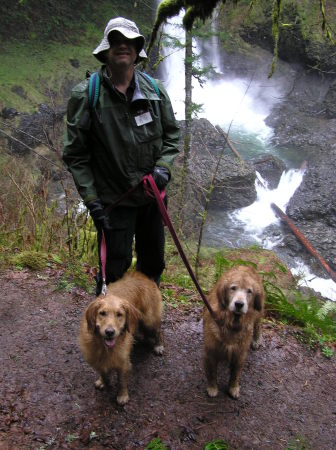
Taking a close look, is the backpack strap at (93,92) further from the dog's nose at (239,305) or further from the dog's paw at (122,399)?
the dog's paw at (122,399)

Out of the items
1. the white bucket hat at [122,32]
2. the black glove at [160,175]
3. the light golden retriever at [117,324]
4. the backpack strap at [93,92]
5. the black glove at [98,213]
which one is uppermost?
the white bucket hat at [122,32]

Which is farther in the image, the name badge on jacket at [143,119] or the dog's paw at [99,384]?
the dog's paw at [99,384]

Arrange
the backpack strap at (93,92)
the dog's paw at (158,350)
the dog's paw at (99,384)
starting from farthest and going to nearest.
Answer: the dog's paw at (158,350) < the dog's paw at (99,384) < the backpack strap at (93,92)

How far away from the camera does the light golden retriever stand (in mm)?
2975

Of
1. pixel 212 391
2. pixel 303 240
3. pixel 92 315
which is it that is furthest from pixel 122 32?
pixel 303 240

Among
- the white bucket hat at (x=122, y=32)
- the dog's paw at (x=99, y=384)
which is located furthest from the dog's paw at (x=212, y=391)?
the white bucket hat at (x=122, y=32)

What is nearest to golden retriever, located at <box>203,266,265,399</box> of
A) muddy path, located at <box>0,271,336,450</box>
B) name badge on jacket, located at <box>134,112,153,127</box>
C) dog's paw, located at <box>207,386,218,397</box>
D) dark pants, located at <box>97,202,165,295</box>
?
dog's paw, located at <box>207,386,218,397</box>

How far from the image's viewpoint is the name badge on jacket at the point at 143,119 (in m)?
3.06

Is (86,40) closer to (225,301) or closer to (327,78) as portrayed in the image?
(327,78)

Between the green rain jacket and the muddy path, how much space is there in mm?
1744

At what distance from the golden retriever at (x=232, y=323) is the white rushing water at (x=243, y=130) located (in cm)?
698

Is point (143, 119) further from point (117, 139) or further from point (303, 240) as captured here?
point (303, 240)

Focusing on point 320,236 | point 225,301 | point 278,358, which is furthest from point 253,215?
point 225,301

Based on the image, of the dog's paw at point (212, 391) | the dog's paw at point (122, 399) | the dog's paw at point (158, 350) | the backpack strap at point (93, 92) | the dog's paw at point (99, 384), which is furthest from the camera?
the dog's paw at point (158, 350)
